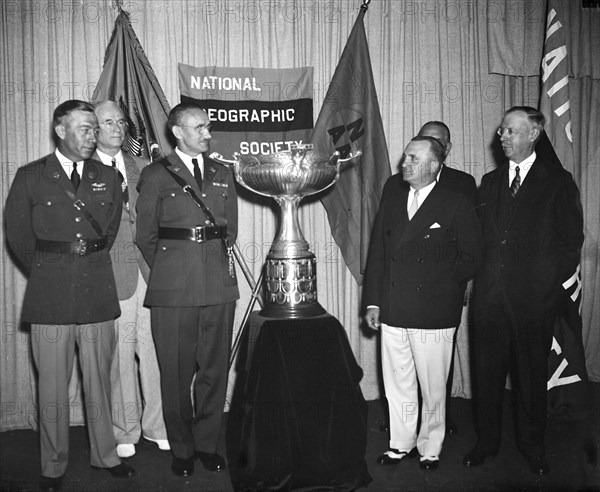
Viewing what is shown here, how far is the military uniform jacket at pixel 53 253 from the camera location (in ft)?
A: 8.91

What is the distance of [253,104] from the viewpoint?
4121 mm

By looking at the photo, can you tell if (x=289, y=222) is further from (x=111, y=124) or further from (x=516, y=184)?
(x=516, y=184)

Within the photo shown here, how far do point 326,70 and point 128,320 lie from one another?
Answer: 7.03 ft

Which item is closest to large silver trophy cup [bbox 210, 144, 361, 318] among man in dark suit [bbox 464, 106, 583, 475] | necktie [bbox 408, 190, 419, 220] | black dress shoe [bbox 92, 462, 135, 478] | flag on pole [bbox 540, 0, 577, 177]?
necktie [bbox 408, 190, 419, 220]

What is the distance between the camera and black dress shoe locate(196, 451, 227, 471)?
2.98 metres

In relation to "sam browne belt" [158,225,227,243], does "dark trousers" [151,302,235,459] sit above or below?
below

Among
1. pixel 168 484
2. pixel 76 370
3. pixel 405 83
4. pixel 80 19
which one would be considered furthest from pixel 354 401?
pixel 80 19

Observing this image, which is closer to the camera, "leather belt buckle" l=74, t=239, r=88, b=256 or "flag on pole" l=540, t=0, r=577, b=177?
"leather belt buckle" l=74, t=239, r=88, b=256

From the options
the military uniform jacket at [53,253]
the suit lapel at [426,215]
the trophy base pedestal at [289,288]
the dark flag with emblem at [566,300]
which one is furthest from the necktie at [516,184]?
the military uniform jacket at [53,253]

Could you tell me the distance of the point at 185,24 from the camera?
404cm

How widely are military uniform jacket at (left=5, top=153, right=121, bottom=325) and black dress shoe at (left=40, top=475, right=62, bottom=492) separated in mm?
697

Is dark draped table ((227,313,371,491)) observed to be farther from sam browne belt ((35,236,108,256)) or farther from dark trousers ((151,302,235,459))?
sam browne belt ((35,236,108,256))

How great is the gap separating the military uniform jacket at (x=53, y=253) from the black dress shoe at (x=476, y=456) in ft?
6.05

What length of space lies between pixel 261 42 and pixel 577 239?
2.36 meters
